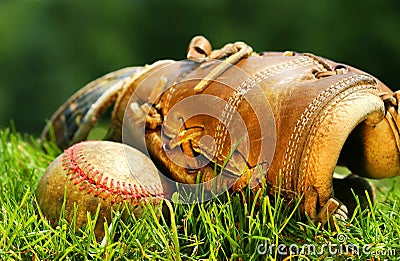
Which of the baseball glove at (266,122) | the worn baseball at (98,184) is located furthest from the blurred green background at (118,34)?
the worn baseball at (98,184)

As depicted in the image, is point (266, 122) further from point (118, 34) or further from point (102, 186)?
point (118, 34)

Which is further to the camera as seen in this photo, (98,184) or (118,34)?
(118,34)

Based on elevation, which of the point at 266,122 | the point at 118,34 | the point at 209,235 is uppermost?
the point at 266,122

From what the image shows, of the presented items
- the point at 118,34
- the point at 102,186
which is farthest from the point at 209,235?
the point at 118,34

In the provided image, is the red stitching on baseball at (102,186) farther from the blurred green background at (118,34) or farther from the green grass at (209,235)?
the blurred green background at (118,34)

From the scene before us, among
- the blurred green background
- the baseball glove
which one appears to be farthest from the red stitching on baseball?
the blurred green background

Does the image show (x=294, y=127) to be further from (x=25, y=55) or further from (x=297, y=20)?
(x=25, y=55)
